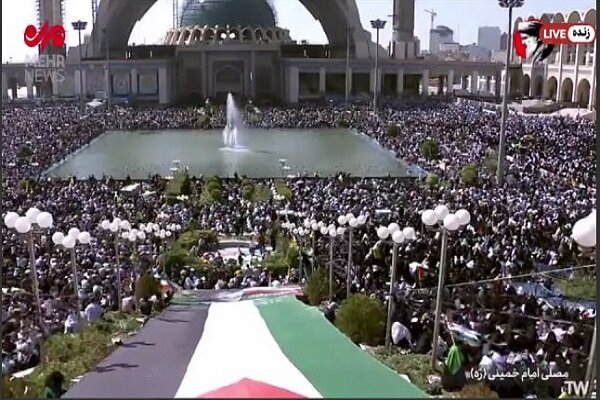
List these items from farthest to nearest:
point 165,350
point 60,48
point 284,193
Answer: point 60,48, point 284,193, point 165,350

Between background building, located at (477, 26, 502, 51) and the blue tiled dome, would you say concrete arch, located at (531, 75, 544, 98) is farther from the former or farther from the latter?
background building, located at (477, 26, 502, 51)

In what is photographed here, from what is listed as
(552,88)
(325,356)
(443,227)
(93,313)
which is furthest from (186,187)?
(552,88)

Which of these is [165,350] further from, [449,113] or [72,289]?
[449,113]

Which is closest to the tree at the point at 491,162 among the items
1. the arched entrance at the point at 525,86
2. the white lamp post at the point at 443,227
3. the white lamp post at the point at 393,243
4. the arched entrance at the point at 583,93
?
the white lamp post at the point at 393,243

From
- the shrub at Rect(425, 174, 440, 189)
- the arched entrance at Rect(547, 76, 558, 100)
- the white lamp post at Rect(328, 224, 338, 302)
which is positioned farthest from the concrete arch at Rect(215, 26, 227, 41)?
the white lamp post at Rect(328, 224, 338, 302)

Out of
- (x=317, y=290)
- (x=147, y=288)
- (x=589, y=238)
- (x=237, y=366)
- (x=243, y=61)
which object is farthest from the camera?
(x=243, y=61)

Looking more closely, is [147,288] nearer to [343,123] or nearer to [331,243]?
[331,243]

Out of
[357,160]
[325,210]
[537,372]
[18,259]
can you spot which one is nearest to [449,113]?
[357,160]

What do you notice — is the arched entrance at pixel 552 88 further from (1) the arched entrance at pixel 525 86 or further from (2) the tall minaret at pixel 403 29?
(2) the tall minaret at pixel 403 29
